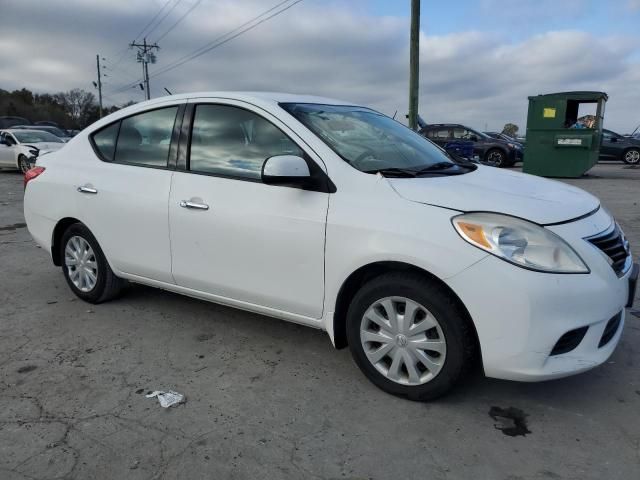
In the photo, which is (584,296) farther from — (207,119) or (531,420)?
(207,119)

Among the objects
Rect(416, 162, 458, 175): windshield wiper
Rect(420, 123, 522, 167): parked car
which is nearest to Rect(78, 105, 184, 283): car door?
Rect(416, 162, 458, 175): windshield wiper

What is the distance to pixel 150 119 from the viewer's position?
389 centimetres

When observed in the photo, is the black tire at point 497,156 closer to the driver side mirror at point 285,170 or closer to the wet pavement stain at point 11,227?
the wet pavement stain at point 11,227

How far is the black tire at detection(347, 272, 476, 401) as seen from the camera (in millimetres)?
2594

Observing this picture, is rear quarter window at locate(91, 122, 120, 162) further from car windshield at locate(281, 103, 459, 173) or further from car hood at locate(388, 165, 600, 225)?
car hood at locate(388, 165, 600, 225)

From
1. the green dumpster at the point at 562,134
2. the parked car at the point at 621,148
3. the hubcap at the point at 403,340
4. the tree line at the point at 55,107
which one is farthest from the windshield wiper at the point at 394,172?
the tree line at the point at 55,107

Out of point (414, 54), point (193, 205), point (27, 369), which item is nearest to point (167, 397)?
point (27, 369)

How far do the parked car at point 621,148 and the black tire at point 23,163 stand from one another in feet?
64.7

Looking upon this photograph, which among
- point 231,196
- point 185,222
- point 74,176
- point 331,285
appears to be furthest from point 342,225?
point 74,176

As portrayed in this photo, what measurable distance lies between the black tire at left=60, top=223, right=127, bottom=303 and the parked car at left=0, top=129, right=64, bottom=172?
12.8m

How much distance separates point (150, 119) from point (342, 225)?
6.20ft

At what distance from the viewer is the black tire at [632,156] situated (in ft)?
65.9

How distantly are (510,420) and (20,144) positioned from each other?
1703cm

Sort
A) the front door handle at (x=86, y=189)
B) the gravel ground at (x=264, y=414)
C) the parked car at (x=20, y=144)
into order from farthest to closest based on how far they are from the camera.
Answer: the parked car at (x=20, y=144) → the front door handle at (x=86, y=189) → the gravel ground at (x=264, y=414)
